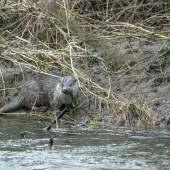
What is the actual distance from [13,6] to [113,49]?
1.64 meters

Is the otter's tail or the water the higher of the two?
the otter's tail

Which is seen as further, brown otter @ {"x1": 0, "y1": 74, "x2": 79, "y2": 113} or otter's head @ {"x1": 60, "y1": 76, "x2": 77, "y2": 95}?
brown otter @ {"x1": 0, "y1": 74, "x2": 79, "y2": 113}

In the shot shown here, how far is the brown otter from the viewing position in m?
4.20

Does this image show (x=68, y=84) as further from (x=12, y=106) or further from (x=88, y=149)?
(x=88, y=149)

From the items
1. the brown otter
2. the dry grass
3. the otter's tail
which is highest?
the dry grass

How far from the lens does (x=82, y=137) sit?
295 centimetres

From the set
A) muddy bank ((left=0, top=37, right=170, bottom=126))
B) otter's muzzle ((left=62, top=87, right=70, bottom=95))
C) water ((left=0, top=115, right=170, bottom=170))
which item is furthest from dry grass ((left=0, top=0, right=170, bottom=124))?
water ((left=0, top=115, right=170, bottom=170))

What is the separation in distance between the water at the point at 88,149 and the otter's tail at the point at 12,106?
3.44 feet

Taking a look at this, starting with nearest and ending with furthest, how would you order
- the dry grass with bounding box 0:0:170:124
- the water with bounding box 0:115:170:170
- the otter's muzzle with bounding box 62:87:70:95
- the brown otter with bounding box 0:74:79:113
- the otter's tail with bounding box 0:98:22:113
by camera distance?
1. the water with bounding box 0:115:170:170
2. the dry grass with bounding box 0:0:170:124
3. the otter's muzzle with bounding box 62:87:70:95
4. the brown otter with bounding box 0:74:79:113
5. the otter's tail with bounding box 0:98:22:113

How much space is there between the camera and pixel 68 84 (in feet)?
13.1

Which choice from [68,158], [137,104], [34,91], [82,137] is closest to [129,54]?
[137,104]

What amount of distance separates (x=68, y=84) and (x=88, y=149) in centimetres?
157

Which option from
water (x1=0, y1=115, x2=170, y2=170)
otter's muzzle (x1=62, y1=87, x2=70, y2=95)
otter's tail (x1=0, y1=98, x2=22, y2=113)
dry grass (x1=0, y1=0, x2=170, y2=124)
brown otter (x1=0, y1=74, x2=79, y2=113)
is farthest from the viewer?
otter's tail (x1=0, y1=98, x2=22, y2=113)

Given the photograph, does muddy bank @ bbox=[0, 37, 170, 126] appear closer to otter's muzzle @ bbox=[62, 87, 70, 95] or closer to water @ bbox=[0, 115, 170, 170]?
otter's muzzle @ bbox=[62, 87, 70, 95]
